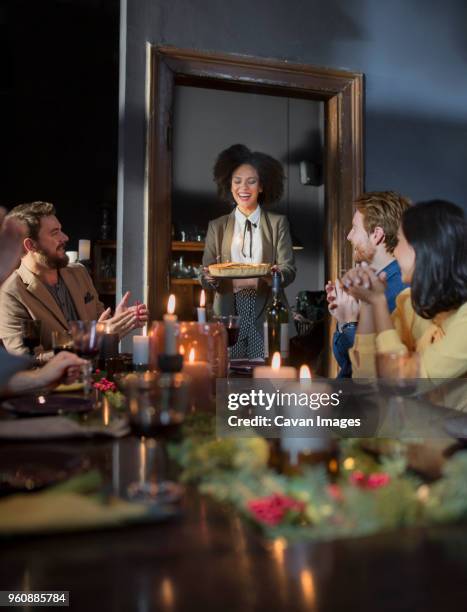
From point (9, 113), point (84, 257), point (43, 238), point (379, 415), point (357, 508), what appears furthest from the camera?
point (9, 113)

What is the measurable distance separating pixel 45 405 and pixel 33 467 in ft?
1.58

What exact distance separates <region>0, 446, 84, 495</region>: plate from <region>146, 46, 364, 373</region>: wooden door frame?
256 cm

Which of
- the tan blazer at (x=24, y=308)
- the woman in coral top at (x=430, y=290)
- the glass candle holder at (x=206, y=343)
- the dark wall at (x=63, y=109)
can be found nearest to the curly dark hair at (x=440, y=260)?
the woman in coral top at (x=430, y=290)

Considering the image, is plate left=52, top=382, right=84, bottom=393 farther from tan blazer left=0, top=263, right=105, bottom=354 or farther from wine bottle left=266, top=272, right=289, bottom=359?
tan blazer left=0, top=263, right=105, bottom=354

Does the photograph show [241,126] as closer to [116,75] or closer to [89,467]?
[116,75]

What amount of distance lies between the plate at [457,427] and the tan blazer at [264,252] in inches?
119

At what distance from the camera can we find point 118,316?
251 centimetres

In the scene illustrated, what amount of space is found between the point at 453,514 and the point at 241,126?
6.02 m

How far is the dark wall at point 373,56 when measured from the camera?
3.47 meters

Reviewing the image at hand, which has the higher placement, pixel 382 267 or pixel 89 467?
pixel 382 267

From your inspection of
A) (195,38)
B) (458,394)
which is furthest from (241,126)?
(458,394)

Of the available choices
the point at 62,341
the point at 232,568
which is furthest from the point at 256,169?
the point at 232,568

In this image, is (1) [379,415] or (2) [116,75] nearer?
(1) [379,415]

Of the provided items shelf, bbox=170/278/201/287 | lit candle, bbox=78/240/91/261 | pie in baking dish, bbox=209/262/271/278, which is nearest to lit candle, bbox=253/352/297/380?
pie in baking dish, bbox=209/262/271/278
